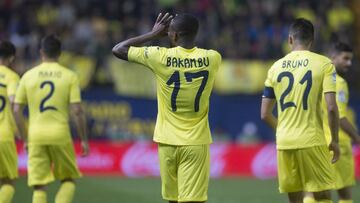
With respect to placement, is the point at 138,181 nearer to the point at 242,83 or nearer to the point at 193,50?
the point at 242,83

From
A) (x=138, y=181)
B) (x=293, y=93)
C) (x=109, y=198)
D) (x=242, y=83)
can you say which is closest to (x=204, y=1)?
(x=242, y=83)

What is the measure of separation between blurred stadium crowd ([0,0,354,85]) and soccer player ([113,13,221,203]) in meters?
11.6

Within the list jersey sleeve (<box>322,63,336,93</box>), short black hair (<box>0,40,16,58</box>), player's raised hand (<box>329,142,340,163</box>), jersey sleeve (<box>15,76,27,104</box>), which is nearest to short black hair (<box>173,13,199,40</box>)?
jersey sleeve (<box>322,63,336,93</box>)

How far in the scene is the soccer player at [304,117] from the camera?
976 cm

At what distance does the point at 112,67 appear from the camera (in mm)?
21234

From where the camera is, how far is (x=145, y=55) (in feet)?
31.7

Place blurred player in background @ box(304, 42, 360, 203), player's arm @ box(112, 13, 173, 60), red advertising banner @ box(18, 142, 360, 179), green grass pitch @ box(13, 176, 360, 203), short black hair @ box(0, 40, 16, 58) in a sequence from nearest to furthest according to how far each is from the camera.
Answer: player's arm @ box(112, 13, 173, 60), blurred player in background @ box(304, 42, 360, 203), short black hair @ box(0, 40, 16, 58), green grass pitch @ box(13, 176, 360, 203), red advertising banner @ box(18, 142, 360, 179)

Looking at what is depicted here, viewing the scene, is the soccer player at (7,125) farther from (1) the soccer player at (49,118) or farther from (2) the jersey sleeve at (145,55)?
(2) the jersey sleeve at (145,55)

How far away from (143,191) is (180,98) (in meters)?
7.36

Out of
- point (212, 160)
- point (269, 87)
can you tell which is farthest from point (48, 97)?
point (212, 160)

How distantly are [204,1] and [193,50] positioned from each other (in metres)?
14.1

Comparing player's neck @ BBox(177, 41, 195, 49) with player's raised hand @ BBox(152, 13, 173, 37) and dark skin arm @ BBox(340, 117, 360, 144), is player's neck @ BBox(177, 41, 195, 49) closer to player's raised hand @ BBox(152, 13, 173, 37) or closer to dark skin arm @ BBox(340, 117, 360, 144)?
player's raised hand @ BBox(152, 13, 173, 37)

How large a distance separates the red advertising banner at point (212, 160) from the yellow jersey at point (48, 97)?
26.7 ft

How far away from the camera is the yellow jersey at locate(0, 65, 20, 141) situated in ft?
39.9
